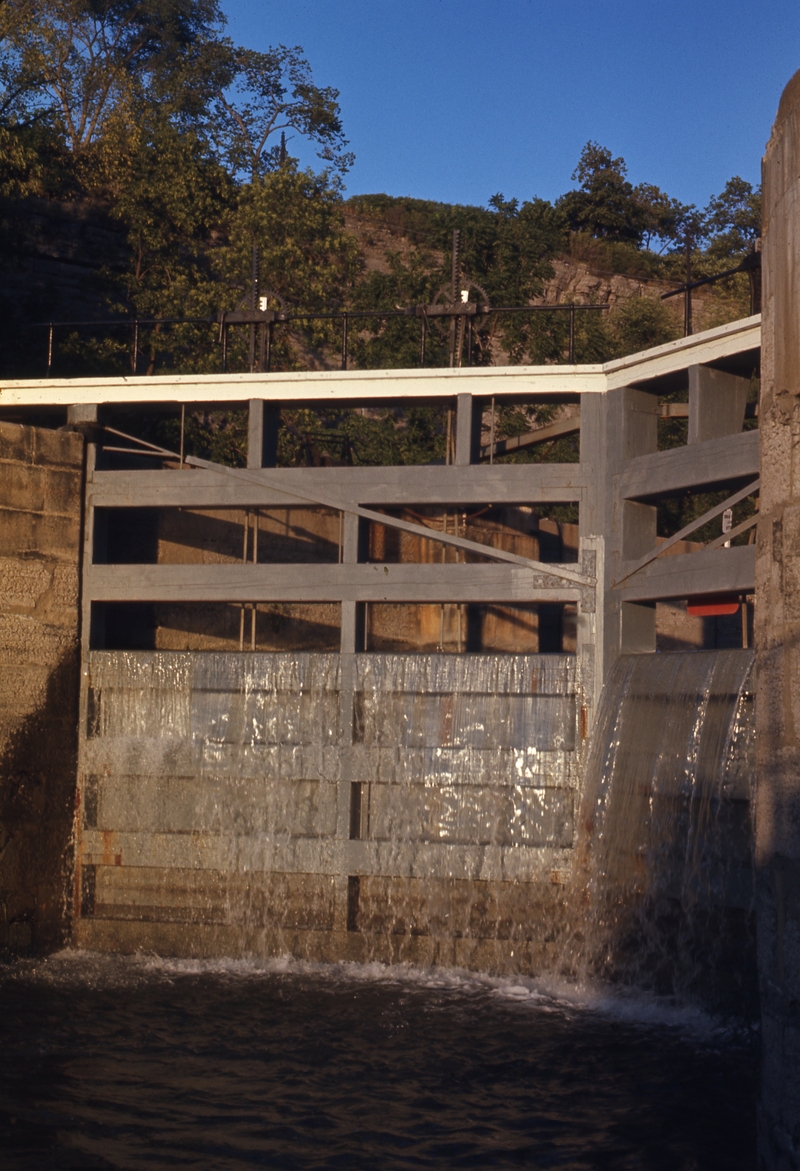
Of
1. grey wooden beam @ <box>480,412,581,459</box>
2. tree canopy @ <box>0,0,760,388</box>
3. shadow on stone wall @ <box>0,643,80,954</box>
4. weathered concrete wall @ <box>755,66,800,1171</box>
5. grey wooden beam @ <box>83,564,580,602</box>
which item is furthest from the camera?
tree canopy @ <box>0,0,760,388</box>

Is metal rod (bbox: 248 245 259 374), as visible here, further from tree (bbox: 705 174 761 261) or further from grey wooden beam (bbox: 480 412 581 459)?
tree (bbox: 705 174 761 261)

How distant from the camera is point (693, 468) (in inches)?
380

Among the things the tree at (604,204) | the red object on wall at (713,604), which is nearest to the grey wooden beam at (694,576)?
the red object on wall at (713,604)

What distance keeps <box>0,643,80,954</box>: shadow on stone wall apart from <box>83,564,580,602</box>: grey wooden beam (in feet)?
2.56

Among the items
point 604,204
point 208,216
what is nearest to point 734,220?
point 604,204

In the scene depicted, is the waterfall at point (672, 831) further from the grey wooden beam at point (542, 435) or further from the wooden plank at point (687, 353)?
the grey wooden beam at point (542, 435)

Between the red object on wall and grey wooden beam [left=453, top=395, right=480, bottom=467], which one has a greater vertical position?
grey wooden beam [left=453, top=395, right=480, bottom=467]

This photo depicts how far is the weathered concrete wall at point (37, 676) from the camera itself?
34.3ft

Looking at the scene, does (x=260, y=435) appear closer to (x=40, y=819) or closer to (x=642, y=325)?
(x=40, y=819)

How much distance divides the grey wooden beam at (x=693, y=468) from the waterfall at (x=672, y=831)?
1.34 meters

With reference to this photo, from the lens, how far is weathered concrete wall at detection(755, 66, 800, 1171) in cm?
478

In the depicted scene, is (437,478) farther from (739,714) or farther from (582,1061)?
(582,1061)

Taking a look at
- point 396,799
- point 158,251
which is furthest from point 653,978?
point 158,251

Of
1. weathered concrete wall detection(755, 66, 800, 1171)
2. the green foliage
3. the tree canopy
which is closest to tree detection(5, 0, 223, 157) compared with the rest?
the tree canopy
